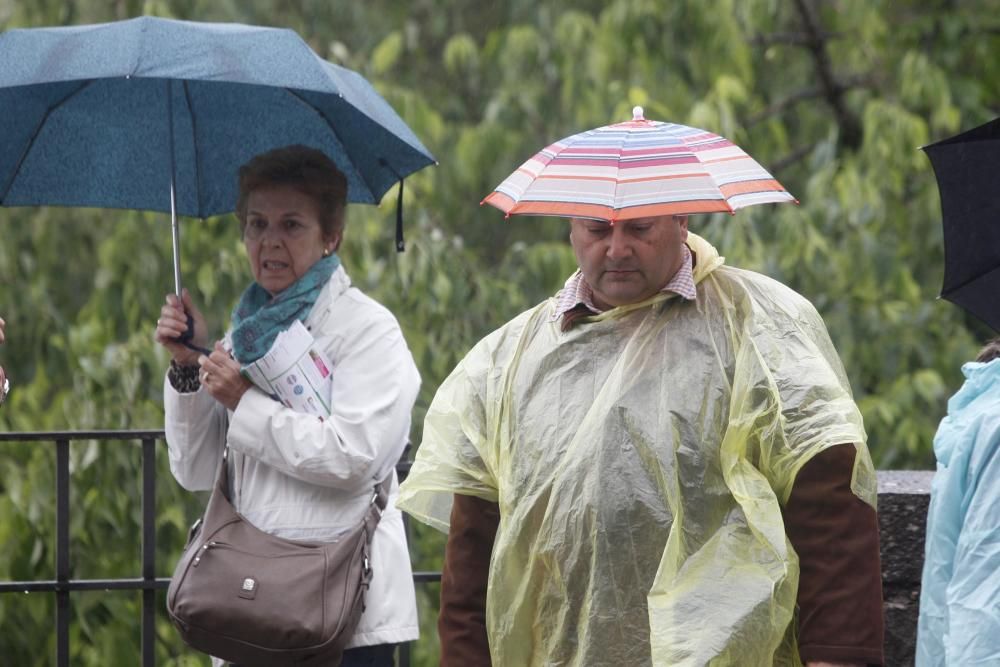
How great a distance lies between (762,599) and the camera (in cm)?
255

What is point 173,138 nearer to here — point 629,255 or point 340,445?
point 340,445

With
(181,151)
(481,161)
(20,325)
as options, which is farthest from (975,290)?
(20,325)

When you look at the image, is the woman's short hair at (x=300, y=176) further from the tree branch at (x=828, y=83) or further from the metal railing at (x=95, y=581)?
the tree branch at (x=828, y=83)

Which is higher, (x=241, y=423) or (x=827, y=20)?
(x=827, y=20)

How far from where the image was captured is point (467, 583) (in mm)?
2887

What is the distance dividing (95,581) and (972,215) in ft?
7.79

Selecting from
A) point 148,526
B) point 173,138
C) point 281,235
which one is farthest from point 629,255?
point 148,526

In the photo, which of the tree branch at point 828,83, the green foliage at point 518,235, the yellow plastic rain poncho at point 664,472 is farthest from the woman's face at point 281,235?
the tree branch at point 828,83

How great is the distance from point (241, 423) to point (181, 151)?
0.84m

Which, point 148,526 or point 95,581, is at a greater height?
point 148,526

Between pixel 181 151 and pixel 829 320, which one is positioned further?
pixel 829 320

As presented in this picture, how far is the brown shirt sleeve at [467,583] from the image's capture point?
9.45 ft

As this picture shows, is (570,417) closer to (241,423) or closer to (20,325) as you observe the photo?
(241,423)

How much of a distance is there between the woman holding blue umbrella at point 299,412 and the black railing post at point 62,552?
2.47ft
